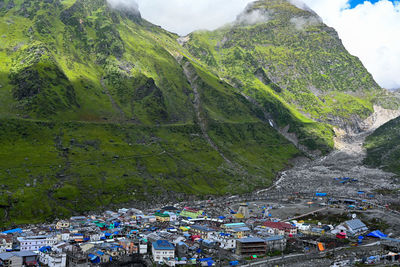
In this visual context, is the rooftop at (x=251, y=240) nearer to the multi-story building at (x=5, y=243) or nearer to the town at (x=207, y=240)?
the town at (x=207, y=240)

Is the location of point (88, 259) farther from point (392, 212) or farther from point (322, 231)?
point (392, 212)

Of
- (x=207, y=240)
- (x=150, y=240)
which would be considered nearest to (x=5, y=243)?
(x=150, y=240)

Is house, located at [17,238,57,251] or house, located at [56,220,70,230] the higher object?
house, located at [56,220,70,230]

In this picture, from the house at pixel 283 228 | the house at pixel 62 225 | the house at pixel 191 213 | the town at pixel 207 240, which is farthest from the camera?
the house at pixel 191 213

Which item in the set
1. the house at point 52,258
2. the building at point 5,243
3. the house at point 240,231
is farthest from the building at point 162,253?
the building at point 5,243

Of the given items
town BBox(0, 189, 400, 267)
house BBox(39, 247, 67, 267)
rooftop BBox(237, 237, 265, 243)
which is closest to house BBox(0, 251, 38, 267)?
town BBox(0, 189, 400, 267)

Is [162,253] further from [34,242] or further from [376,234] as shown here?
[376,234]

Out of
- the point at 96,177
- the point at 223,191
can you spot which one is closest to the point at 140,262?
the point at 96,177

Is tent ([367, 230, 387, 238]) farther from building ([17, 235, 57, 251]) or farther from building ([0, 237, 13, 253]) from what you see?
building ([0, 237, 13, 253])
